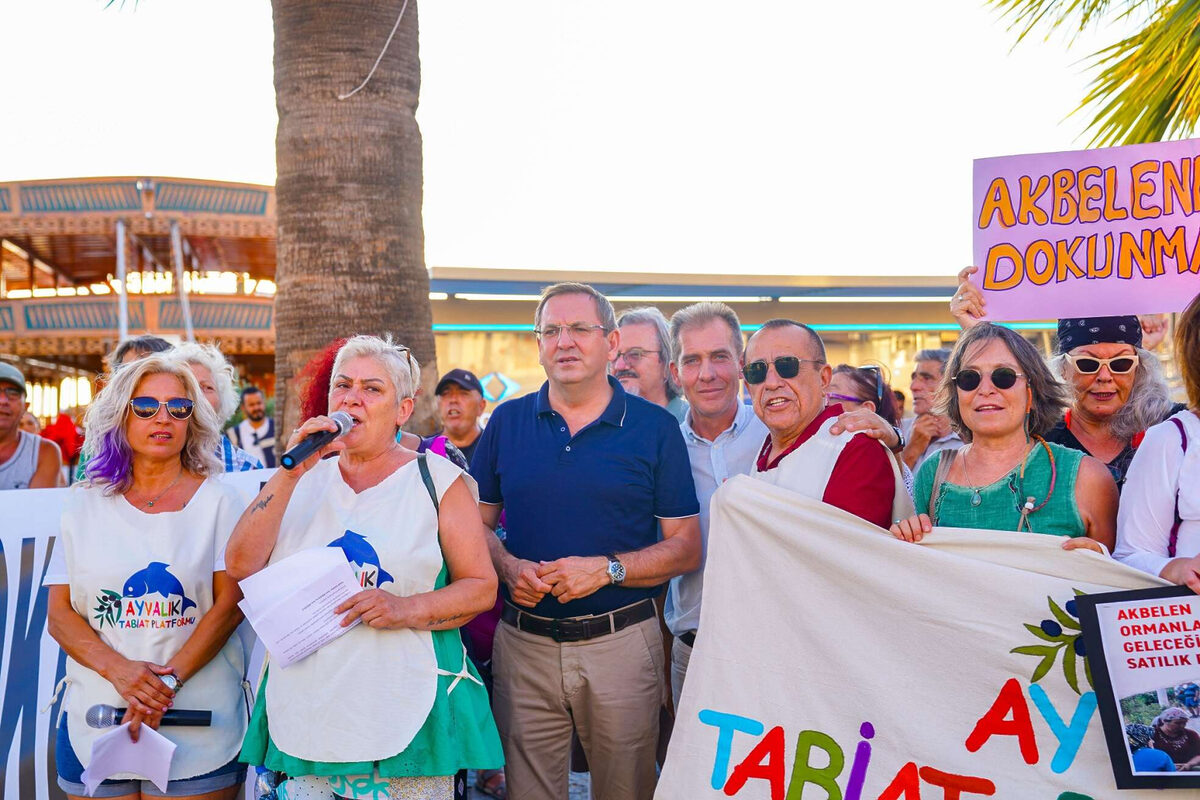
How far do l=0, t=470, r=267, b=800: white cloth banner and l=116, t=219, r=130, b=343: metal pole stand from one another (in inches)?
1019

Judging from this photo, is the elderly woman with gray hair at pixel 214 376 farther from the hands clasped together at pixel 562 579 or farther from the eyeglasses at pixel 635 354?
the eyeglasses at pixel 635 354

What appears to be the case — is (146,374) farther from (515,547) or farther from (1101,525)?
(1101,525)

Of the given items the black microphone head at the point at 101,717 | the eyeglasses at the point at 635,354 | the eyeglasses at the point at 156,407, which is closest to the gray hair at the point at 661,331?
the eyeglasses at the point at 635,354

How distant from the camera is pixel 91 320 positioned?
102 ft

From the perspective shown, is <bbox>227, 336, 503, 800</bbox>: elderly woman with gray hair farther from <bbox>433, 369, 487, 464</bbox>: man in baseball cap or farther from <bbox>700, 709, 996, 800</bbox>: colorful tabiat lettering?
<bbox>433, 369, 487, 464</bbox>: man in baseball cap

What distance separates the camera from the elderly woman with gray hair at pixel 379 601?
123 inches

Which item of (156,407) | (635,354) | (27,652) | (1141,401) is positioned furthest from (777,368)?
(27,652)

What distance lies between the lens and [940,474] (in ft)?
11.4

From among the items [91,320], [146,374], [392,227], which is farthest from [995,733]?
[91,320]

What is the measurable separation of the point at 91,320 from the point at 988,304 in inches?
1257

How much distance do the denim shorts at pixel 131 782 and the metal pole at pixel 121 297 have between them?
27254 millimetres

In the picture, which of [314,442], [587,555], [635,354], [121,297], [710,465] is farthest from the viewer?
[121,297]

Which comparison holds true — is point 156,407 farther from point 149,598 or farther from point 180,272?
point 180,272

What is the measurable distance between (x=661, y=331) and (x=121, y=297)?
89.6 ft
